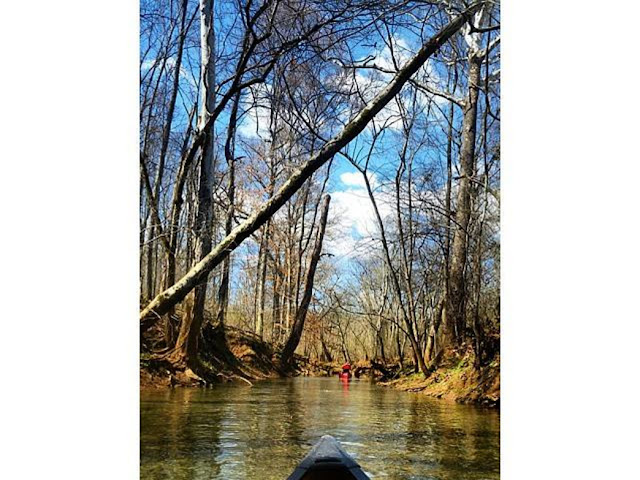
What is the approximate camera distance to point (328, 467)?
308cm

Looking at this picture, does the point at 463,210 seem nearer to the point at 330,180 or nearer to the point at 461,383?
the point at 330,180

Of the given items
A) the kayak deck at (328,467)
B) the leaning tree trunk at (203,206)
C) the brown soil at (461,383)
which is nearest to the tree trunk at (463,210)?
the brown soil at (461,383)

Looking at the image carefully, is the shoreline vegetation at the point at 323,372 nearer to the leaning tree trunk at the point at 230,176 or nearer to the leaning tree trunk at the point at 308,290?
the leaning tree trunk at the point at 308,290

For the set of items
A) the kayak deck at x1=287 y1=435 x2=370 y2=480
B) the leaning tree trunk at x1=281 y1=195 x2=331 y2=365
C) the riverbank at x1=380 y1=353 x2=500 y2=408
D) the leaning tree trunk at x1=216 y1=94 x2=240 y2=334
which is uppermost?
the leaning tree trunk at x1=216 y1=94 x2=240 y2=334

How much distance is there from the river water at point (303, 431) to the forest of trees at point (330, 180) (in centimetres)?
19

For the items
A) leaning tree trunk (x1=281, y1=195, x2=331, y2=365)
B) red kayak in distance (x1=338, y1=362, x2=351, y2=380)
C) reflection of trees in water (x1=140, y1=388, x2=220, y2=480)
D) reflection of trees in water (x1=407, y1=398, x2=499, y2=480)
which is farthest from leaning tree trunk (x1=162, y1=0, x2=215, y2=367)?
reflection of trees in water (x1=407, y1=398, x2=499, y2=480)

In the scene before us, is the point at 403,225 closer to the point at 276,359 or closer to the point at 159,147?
the point at 276,359

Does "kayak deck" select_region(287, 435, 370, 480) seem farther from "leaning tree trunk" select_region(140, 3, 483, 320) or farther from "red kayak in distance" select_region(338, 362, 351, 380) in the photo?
"leaning tree trunk" select_region(140, 3, 483, 320)

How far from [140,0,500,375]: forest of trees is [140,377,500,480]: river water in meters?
0.19

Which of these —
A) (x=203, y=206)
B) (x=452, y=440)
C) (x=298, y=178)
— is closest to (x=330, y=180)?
(x=298, y=178)

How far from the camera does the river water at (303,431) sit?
3.49 m

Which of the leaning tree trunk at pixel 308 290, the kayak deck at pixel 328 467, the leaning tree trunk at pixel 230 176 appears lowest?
the kayak deck at pixel 328 467

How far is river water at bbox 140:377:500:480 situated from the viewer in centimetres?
349
